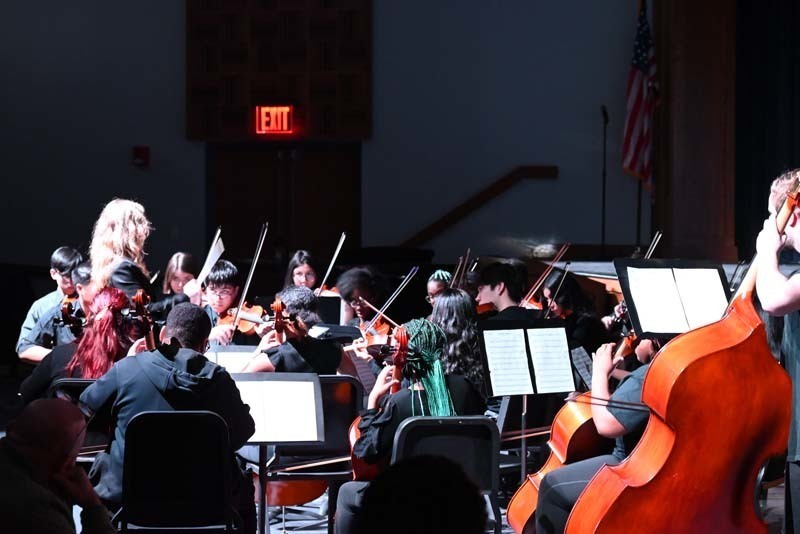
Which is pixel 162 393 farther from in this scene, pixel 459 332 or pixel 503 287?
pixel 503 287

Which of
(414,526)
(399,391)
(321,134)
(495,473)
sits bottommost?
Answer: (495,473)

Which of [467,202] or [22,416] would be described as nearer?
[22,416]

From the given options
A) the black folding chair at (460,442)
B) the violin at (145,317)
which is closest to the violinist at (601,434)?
the black folding chair at (460,442)

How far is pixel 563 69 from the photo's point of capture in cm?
1176

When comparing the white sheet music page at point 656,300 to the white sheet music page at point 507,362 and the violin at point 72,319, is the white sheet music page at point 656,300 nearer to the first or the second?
the white sheet music page at point 507,362

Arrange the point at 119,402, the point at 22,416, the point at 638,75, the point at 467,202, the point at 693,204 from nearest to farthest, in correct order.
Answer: the point at 22,416
the point at 119,402
the point at 693,204
the point at 638,75
the point at 467,202

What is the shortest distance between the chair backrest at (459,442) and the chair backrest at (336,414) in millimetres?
694

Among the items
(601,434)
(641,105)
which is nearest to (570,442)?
(601,434)

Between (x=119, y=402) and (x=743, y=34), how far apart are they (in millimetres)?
8342

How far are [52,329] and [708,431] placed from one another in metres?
3.24

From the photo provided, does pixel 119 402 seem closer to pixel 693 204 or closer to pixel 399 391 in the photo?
pixel 399 391

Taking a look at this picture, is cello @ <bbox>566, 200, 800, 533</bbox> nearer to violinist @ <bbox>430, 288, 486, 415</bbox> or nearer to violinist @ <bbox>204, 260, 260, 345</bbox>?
violinist @ <bbox>430, 288, 486, 415</bbox>

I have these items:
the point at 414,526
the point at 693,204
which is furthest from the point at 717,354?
the point at 693,204

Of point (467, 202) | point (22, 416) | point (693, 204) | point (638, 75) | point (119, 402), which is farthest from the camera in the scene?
point (467, 202)
